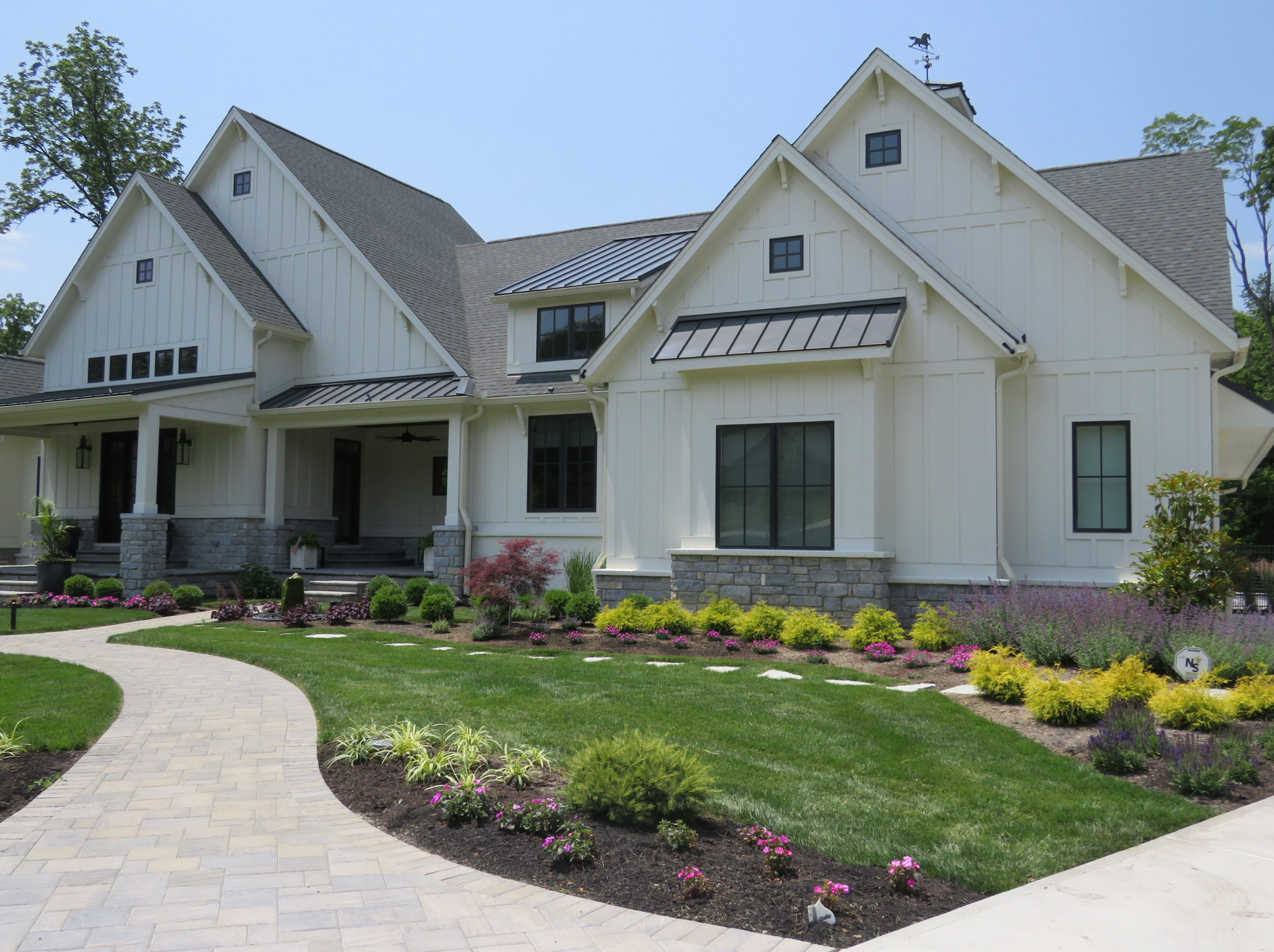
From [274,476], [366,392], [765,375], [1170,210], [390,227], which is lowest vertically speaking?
[274,476]

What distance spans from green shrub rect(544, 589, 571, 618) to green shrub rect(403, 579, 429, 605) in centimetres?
362

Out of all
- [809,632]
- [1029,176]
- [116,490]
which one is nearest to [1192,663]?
[809,632]

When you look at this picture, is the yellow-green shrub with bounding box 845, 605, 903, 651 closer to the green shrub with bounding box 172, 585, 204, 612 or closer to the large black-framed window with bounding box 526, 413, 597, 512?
the large black-framed window with bounding box 526, 413, 597, 512

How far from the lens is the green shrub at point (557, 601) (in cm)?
1475

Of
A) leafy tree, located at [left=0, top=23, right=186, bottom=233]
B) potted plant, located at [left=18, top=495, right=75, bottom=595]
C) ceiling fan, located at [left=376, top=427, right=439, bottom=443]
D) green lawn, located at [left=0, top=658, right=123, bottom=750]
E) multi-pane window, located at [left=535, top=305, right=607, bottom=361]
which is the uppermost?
leafy tree, located at [left=0, top=23, right=186, bottom=233]

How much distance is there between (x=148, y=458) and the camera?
60.5 feet

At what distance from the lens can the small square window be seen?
1493 cm

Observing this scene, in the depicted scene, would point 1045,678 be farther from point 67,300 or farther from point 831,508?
point 67,300

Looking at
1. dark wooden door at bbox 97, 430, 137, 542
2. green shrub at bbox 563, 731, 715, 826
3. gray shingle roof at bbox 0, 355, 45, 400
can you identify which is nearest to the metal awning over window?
green shrub at bbox 563, 731, 715, 826

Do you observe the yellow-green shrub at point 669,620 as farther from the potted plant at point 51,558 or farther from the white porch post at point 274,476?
the potted plant at point 51,558

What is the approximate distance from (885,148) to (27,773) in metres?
14.1

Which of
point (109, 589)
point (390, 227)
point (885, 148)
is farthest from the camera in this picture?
point (390, 227)

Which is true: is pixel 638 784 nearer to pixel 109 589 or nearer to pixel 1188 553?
pixel 1188 553

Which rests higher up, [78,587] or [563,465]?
[563,465]
